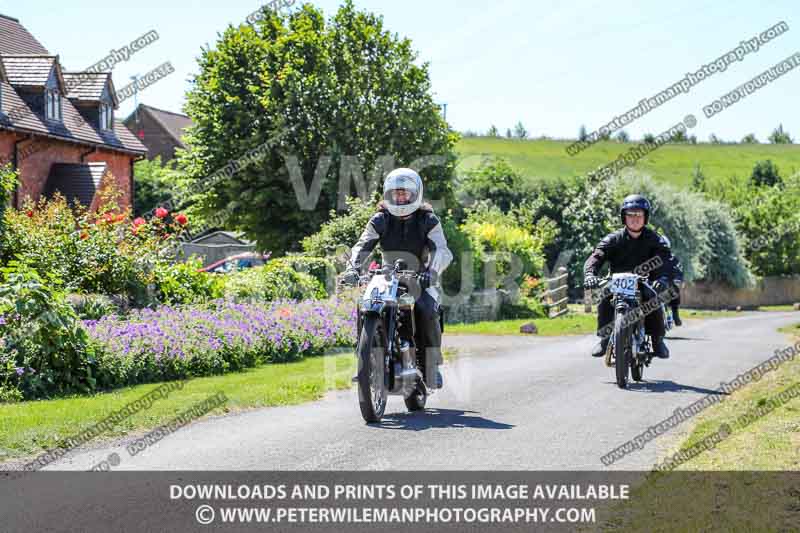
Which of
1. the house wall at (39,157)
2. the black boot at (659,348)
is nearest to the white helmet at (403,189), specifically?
the black boot at (659,348)

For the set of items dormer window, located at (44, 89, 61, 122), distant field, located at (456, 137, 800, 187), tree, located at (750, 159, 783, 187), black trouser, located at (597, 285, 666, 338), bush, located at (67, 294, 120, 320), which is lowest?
black trouser, located at (597, 285, 666, 338)

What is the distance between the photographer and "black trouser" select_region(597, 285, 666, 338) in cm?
1238

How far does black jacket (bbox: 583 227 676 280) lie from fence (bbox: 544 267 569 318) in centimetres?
2018

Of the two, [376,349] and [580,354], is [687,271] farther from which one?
[376,349]

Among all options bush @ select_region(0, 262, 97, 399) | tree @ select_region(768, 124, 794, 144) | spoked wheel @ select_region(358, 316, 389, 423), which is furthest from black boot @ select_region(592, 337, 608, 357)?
tree @ select_region(768, 124, 794, 144)

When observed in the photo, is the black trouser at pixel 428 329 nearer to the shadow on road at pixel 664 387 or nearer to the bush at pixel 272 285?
the shadow on road at pixel 664 387

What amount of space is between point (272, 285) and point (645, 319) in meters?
9.97

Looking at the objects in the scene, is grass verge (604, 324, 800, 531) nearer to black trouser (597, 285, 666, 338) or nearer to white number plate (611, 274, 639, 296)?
white number plate (611, 274, 639, 296)

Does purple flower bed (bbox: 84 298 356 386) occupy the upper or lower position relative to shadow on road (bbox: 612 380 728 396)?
upper

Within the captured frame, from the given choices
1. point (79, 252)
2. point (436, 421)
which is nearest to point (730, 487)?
point (436, 421)

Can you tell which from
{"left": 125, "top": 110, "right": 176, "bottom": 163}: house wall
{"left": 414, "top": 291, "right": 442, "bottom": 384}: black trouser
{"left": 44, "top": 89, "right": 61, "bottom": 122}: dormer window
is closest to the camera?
{"left": 414, "top": 291, "right": 442, "bottom": 384}: black trouser

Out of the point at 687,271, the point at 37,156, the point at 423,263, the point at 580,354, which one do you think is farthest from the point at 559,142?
the point at 423,263

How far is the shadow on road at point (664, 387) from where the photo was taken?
12.1 meters

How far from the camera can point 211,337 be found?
48.4 feet
